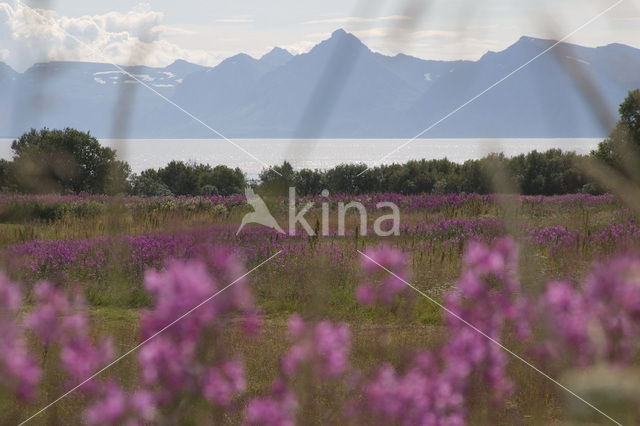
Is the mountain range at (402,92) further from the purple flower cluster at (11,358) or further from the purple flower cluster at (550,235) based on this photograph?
the purple flower cluster at (550,235)

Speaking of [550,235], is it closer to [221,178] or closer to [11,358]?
[11,358]

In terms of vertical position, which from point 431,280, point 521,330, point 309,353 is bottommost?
point 431,280

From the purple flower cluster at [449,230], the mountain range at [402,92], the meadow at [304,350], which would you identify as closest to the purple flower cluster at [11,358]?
the meadow at [304,350]

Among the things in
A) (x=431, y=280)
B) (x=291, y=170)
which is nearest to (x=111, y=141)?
(x=291, y=170)

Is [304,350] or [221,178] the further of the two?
[221,178]

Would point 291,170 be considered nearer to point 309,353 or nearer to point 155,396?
point 309,353

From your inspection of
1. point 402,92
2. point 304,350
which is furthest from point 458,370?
point 402,92

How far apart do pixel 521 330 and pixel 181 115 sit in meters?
1.48

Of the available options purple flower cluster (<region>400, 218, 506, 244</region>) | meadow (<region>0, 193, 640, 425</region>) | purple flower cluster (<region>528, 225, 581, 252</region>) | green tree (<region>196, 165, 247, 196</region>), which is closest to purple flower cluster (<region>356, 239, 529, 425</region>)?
meadow (<region>0, 193, 640, 425</region>)

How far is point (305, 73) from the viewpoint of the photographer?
0.93 m

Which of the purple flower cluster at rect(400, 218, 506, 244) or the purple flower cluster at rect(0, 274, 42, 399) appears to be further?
the purple flower cluster at rect(400, 218, 506, 244)

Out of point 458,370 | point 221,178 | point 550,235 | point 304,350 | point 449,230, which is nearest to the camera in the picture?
point 304,350

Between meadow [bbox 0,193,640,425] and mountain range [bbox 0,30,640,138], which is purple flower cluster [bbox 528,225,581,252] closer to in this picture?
meadow [bbox 0,193,640,425]

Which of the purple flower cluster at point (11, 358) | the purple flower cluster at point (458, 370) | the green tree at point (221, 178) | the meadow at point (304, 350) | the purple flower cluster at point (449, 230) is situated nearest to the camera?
the meadow at point (304, 350)
